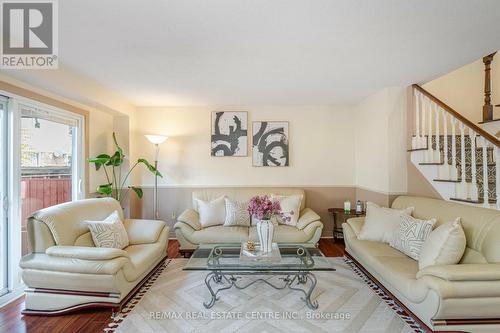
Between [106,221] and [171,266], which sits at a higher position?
[106,221]

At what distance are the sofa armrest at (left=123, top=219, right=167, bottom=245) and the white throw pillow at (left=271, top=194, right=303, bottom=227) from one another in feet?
5.92

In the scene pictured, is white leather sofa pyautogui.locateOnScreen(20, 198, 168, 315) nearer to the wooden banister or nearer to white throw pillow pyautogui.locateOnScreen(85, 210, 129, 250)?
white throw pillow pyautogui.locateOnScreen(85, 210, 129, 250)

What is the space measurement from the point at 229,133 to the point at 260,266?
2801mm

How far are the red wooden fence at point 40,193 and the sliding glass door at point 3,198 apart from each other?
0.61 feet

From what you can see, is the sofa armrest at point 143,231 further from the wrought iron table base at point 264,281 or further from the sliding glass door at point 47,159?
the sliding glass door at point 47,159

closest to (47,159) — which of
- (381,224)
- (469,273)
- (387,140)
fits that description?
(381,224)

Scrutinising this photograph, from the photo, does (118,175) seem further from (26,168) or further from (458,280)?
(458,280)

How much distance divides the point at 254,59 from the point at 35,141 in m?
2.82

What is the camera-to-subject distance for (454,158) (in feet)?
9.68

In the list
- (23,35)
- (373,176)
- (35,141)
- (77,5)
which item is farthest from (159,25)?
(373,176)

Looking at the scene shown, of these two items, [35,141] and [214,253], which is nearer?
[214,253]

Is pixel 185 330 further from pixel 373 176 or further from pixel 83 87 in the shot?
pixel 373 176

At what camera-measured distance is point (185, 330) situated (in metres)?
2.03

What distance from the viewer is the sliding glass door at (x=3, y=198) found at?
2.58 meters
